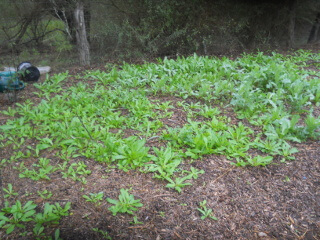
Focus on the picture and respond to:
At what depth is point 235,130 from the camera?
10.6ft

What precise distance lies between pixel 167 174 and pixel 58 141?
1.28m

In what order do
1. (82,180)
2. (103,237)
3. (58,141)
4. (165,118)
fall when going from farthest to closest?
(165,118) → (58,141) → (82,180) → (103,237)

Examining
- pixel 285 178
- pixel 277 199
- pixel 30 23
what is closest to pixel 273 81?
pixel 285 178

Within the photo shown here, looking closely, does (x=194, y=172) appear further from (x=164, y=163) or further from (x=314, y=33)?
(x=314, y=33)

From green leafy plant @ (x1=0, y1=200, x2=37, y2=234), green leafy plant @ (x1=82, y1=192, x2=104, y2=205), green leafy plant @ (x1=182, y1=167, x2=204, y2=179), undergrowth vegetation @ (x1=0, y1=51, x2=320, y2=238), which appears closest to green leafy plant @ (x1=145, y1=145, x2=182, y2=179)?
undergrowth vegetation @ (x1=0, y1=51, x2=320, y2=238)

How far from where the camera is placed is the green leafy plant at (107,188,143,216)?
7.03ft

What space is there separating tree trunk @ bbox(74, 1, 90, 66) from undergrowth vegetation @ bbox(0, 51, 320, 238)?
118 cm

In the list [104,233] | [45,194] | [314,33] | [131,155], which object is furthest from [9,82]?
[314,33]

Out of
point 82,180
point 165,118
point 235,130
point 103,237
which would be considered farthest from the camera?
point 165,118

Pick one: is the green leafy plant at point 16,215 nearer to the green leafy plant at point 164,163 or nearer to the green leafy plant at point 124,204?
the green leafy plant at point 124,204

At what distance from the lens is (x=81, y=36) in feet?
18.9

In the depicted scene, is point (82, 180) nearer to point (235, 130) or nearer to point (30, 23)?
point (235, 130)

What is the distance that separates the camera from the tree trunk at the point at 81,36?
5598mm

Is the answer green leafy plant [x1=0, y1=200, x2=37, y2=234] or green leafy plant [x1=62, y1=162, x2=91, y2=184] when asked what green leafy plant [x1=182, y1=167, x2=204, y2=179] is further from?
green leafy plant [x1=0, y1=200, x2=37, y2=234]
